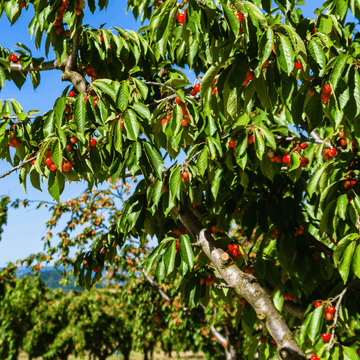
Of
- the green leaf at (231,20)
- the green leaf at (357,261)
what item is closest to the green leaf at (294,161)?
Answer: the green leaf at (357,261)

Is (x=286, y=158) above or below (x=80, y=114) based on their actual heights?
below

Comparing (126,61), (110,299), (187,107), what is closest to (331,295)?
(187,107)

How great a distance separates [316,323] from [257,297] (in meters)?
0.34

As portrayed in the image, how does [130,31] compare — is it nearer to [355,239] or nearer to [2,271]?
[355,239]

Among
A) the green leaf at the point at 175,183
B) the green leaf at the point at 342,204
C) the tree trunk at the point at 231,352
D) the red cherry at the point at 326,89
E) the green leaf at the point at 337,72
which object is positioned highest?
the green leaf at the point at 175,183

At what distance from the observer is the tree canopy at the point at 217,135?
1306mm

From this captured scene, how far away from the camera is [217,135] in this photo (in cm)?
171

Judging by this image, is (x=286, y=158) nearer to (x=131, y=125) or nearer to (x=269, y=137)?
(x=269, y=137)

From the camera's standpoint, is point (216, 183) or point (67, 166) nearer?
point (67, 166)

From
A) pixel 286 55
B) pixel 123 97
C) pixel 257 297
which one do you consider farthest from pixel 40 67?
pixel 257 297

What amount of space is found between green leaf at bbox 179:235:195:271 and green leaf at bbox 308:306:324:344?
2.23 ft

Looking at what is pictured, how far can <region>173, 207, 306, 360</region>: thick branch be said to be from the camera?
1.55 m

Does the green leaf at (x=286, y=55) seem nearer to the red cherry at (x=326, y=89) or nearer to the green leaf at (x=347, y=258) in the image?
the red cherry at (x=326, y=89)

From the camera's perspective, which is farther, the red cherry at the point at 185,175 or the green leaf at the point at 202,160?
the red cherry at the point at 185,175
